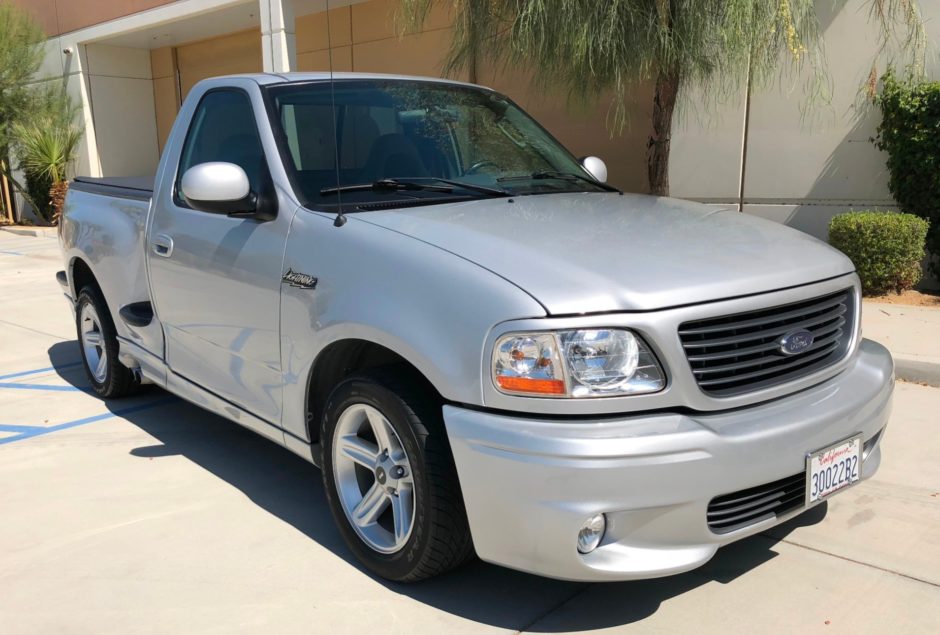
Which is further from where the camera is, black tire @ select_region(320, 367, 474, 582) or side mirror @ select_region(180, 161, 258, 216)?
side mirror @ select_region(180, 161, 258, 216)

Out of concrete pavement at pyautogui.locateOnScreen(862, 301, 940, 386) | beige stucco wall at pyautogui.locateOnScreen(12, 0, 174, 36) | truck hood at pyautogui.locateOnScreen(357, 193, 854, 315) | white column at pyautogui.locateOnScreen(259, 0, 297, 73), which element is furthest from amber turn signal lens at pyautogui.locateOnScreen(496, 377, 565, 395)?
beige stucco wall at pyautogui.locateOnScreen(12, 0, 174, 36)

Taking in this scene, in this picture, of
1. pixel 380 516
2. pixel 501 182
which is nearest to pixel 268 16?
pixel 501 182

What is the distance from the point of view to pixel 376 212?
3256mm

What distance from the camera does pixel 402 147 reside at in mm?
3801

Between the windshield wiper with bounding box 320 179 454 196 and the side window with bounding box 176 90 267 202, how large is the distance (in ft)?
1.26

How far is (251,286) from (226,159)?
35.1 inches

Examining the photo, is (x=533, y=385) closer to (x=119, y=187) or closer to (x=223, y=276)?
(x=223, y=276)

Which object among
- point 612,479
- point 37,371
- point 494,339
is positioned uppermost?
point 494,339

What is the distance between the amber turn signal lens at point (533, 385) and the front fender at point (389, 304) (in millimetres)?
Result: 88

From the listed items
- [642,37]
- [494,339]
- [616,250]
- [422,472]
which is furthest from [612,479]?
[642,37]

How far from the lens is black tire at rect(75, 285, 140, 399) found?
5273mm

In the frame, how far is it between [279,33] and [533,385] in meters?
12.1

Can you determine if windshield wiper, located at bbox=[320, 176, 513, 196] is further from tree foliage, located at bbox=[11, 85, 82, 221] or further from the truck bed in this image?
tree foliage, located at bbox=[11, 85, 82, 221]

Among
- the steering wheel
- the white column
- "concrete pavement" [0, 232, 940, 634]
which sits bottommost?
"concrete pavement" [0, 232, 940, 634]
